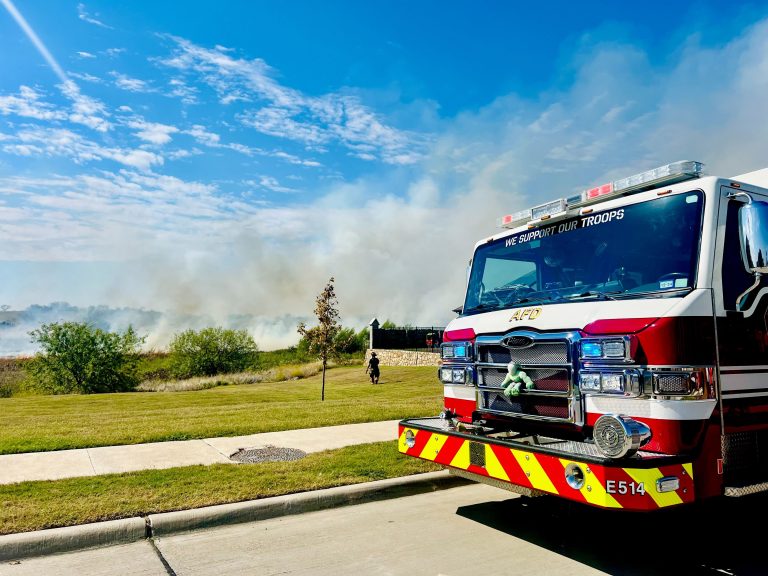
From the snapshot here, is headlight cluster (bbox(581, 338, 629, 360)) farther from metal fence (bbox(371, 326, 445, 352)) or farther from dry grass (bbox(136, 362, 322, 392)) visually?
metal fence (bbox(371, 326, 445, 352))

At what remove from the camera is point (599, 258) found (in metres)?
4.85

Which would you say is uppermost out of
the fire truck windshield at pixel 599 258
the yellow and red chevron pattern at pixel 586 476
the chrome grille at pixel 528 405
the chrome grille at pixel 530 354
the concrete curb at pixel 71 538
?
the fire truck windshield at pixel 599 258

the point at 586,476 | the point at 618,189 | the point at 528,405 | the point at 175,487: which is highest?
the point at 618,189

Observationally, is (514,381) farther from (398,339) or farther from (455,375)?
(398,339)

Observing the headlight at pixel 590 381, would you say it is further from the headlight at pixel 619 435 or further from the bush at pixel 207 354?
the bush at pixel 207 354

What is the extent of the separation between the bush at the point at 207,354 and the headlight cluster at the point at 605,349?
148 ft

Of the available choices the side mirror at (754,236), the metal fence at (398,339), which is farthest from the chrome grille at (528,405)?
the metal fence at (398,339)

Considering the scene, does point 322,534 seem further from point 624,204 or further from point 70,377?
point 70,377

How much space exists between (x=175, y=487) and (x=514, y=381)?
358 cm

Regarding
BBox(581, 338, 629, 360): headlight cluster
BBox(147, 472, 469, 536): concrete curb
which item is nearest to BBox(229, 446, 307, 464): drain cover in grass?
BBox(147, 472, 469, 536): concrete curb

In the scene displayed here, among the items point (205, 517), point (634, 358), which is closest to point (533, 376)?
point (634, 358)

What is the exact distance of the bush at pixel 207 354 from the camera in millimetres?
46719

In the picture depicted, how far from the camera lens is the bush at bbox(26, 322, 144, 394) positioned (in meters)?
40.1

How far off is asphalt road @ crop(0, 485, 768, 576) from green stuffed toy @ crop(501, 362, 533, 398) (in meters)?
1.00
